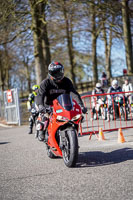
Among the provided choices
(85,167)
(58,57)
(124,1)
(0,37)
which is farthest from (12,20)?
(58,57)

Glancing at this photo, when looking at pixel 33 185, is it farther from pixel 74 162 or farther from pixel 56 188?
pixel 74 162

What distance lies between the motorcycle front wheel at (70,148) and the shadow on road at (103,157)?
308mm

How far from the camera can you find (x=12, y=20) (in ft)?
56.5

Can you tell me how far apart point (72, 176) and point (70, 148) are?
0.52 meters

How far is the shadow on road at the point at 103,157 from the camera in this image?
585cm

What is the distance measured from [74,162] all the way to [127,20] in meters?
19.4

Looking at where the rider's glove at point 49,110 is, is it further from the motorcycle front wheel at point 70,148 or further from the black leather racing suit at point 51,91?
the motorcycle front wheel at point 70,148

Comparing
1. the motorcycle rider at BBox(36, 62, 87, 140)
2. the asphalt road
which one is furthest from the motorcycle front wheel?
the motorcycle rider at BBox(36, 62, 87, 140)

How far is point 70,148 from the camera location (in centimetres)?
540

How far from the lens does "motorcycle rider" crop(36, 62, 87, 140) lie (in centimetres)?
617

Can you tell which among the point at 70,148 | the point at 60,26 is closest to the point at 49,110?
the point at 70,148

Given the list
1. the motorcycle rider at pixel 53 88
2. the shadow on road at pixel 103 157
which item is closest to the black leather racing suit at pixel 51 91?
the motorcycle rider at pixel 53 88

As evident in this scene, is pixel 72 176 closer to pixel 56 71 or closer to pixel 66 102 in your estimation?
pixel 66 102

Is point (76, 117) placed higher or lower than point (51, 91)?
lower
